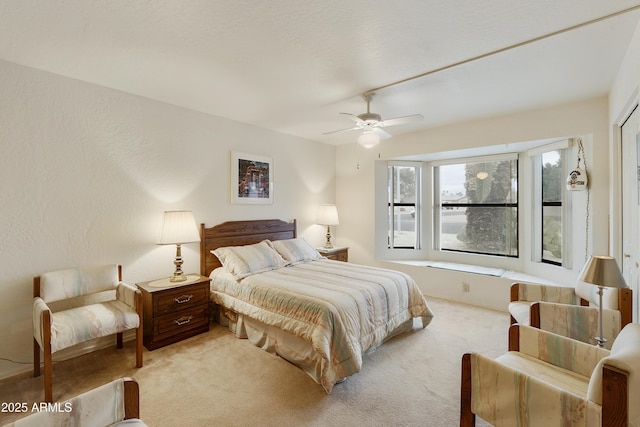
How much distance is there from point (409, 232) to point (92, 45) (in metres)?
4.80

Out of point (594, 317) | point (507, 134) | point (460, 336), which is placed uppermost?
point (507, 134)

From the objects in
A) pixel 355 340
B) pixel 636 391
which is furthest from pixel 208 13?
pixel 636 391

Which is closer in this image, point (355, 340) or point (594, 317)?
point (594, 317)

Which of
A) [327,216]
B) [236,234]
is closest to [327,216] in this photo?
[327,216]

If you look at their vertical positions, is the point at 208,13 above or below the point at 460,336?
above

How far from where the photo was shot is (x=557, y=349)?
1712 millimetres

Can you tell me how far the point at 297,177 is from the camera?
16.1 feet

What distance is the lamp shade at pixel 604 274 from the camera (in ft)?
5.80

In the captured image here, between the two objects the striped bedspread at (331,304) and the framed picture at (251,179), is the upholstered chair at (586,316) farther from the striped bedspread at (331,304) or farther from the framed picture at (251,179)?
the framed picture at (251,179)

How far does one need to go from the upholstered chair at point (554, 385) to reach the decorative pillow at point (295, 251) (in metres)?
2.63

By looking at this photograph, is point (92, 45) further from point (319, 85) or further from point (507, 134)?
point (507, 134)

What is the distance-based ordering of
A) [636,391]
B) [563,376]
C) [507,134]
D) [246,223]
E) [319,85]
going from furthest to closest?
[246,223] → [507,134] → [319,85] → [563,376] → [636,391]

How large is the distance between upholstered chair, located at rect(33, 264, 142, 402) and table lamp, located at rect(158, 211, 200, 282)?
0.51 metres

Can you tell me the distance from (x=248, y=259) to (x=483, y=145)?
135 inches
